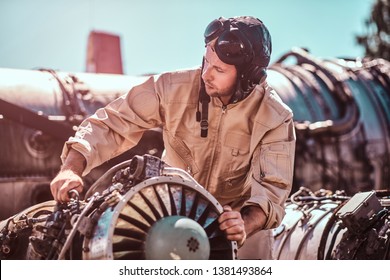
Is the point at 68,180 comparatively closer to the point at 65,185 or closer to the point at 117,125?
the point at 65,185

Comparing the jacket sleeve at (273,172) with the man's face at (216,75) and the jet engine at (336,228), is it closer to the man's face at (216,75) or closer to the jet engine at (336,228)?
the man's face at (216,75)

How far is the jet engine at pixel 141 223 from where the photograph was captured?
2178 mm

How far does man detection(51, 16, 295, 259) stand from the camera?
267 centimetres

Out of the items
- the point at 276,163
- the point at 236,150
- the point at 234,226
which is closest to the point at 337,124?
the point at 236,150

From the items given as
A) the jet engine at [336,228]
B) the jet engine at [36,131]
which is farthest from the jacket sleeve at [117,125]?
the jet engine at [36,131]

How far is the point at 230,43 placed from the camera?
8.78 ft

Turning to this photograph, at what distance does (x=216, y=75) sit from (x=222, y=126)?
0.26 metres

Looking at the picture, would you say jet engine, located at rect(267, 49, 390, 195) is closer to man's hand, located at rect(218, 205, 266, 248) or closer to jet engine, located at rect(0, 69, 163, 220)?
jet engine, located at rect(0, 69, 163, 220)

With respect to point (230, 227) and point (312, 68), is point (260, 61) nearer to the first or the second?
point (230, 227)

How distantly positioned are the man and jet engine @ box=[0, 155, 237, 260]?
169 millimetres

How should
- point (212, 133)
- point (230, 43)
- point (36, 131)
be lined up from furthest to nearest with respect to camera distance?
point (36, 131) → point (212, 133) → point (230, 43)

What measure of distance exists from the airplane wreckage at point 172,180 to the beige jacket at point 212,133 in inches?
8.2

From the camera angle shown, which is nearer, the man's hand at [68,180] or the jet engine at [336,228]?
the man's hand at [68,180]
